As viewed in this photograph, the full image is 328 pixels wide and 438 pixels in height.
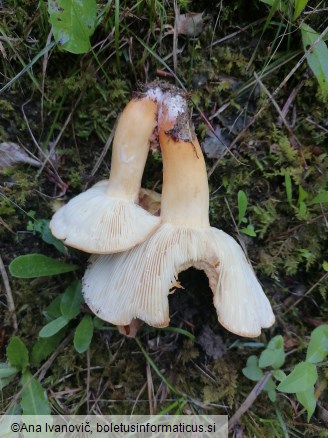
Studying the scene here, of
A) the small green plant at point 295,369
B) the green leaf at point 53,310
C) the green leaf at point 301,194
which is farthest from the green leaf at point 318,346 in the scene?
the green leaf at point 53,310

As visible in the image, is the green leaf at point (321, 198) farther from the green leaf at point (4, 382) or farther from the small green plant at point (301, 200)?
the green leaf at point (4, 382)

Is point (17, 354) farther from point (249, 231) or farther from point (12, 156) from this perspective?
point (249, 231)

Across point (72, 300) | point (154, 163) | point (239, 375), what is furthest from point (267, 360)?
point (154, 163)

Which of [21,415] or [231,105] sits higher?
[231,105]

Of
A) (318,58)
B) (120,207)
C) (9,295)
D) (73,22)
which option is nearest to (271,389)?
(120,207)

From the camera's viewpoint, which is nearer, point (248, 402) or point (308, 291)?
point (248, 402)

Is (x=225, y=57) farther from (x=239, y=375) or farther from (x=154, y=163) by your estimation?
(x=239, y=375)
